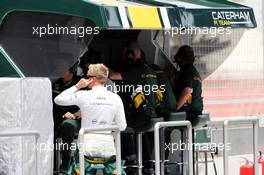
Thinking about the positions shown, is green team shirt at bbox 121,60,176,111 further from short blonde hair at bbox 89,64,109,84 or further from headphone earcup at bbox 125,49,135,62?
short blonde hair at bbox 89,64,109,84

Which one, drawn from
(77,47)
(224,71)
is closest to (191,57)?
(77,47)

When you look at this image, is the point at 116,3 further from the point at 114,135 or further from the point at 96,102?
the point at 114,135

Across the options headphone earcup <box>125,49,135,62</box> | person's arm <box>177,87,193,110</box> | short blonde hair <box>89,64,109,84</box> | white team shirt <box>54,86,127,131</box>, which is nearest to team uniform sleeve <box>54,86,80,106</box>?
white team shirt <box>54,86,127,131</box>

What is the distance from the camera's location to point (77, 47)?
24.8 ft

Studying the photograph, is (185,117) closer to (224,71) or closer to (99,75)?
(99,75)

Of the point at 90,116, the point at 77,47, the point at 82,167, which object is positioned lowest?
the point at 82,167

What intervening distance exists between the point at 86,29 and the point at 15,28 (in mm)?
681

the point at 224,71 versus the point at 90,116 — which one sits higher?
the point at 224,71

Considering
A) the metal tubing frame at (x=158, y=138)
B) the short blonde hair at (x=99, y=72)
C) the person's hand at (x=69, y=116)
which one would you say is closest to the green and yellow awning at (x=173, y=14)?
the short blonde hair at (x=99, y=72)

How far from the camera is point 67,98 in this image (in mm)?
7297

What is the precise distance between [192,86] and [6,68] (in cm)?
236

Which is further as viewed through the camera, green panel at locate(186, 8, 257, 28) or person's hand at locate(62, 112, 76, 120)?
green panel at locate(186, 8, 257, 28)

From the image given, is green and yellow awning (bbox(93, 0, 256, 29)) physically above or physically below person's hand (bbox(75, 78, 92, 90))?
above

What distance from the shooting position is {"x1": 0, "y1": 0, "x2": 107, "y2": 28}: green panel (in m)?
7.11
